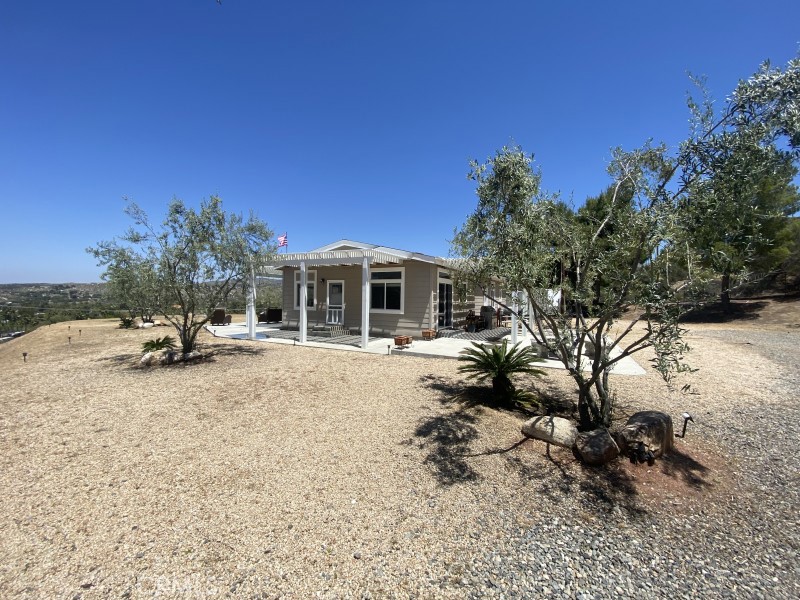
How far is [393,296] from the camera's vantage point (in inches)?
532

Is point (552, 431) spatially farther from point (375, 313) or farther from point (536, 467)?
point (375, 313)

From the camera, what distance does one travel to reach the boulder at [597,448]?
13.0 feet

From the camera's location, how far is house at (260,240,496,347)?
1183 cm

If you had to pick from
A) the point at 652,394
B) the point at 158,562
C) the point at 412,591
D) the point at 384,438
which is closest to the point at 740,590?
the point at 412,591

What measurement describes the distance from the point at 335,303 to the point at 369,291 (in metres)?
3.10

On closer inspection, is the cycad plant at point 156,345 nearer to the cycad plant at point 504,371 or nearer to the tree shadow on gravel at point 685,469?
the cycad plant at point 504,371

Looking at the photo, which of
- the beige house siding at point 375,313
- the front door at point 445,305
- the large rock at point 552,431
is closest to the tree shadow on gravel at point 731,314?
the front door at point 445,305

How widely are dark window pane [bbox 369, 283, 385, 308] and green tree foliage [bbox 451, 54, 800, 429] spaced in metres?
8.26

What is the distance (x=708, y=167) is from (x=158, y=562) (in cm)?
605

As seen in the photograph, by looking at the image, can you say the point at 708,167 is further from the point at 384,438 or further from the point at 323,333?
the point at 323,333

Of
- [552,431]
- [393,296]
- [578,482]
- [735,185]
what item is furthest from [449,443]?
[393,296]

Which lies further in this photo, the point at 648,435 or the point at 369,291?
the point at 369,291

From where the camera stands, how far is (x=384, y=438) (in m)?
4.58

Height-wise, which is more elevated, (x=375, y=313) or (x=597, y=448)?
(x=375, y=313)
